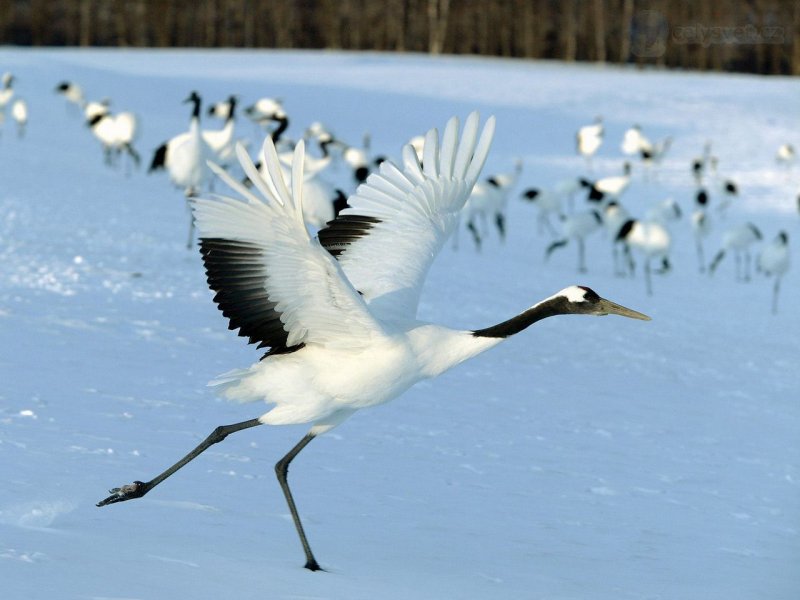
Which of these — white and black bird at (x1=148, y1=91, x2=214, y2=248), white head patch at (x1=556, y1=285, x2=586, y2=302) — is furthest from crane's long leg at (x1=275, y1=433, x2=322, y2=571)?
white and black bird at (x1=148, y1=91, x2=214, y2=248)

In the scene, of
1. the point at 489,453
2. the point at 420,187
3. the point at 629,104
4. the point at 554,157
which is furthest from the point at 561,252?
the point at 629,104

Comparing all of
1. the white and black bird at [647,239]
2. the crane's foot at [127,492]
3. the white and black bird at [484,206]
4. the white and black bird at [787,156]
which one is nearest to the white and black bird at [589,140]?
the white and black bird at [787,156]

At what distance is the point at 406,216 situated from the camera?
4836 millimetres

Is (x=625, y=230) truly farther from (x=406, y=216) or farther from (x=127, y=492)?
(x=127, y=492)

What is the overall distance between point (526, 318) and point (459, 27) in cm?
3973

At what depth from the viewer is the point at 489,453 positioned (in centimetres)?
632

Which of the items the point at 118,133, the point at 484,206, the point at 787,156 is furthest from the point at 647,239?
the point at 787,156

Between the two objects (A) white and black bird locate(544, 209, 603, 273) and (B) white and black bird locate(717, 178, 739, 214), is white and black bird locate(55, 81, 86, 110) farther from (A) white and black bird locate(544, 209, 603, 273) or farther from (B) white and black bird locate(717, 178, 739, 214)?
(A) white and black bird locate(544, 209, 603, 273)

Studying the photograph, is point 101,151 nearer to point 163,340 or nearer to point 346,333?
point 163,340

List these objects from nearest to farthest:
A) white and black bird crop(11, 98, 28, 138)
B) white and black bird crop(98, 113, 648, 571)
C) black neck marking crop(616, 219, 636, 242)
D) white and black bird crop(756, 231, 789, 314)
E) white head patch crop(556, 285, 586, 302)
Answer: white and black bird crop(98, 113, 648, 571) → white head patch crop(556, 285, 586, 302) → white and black bird crop(756, 231, 789, 314) → black neck marking crop(616, 219, 636, 242) → white and black bird crop(11, 98, 28, 138)

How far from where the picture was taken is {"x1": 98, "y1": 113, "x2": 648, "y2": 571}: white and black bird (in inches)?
147

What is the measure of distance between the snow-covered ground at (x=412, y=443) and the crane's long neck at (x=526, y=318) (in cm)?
78

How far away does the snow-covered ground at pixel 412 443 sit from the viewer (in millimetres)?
4195

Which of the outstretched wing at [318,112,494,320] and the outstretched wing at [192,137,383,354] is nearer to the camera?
the outstretched wing at [192,137,383,354]
